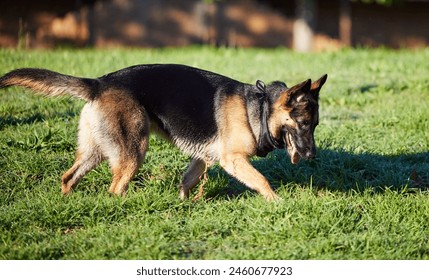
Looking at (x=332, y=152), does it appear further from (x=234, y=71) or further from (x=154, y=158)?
(x=234, y=71)

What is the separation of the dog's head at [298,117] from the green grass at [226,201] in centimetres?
47

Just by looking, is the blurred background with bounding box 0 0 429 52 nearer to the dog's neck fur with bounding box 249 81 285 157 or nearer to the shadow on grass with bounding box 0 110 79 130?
the shadow on grass with bounding box 0 110 79 130

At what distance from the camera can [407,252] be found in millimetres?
5078

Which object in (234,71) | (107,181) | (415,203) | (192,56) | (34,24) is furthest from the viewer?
(34,24)

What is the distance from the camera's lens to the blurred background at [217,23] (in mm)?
19109

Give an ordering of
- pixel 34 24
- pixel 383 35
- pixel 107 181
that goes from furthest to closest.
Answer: pixel 383 35
pixel 34 24
pixel 107 181

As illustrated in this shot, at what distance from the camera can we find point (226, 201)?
6016mm

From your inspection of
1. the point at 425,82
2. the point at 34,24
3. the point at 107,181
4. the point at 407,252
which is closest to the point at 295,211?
the point at 407,252

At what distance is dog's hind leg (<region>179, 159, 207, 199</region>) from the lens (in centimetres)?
622

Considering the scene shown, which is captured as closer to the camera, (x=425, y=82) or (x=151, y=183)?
(x=151, y=183)

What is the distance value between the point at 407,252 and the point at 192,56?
9156 millimetres

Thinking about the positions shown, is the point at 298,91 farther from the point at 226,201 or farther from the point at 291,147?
the point at 226,201

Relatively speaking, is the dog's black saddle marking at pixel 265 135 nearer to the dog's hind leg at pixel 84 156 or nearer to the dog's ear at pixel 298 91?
the dog's ear at pixel 298 91
